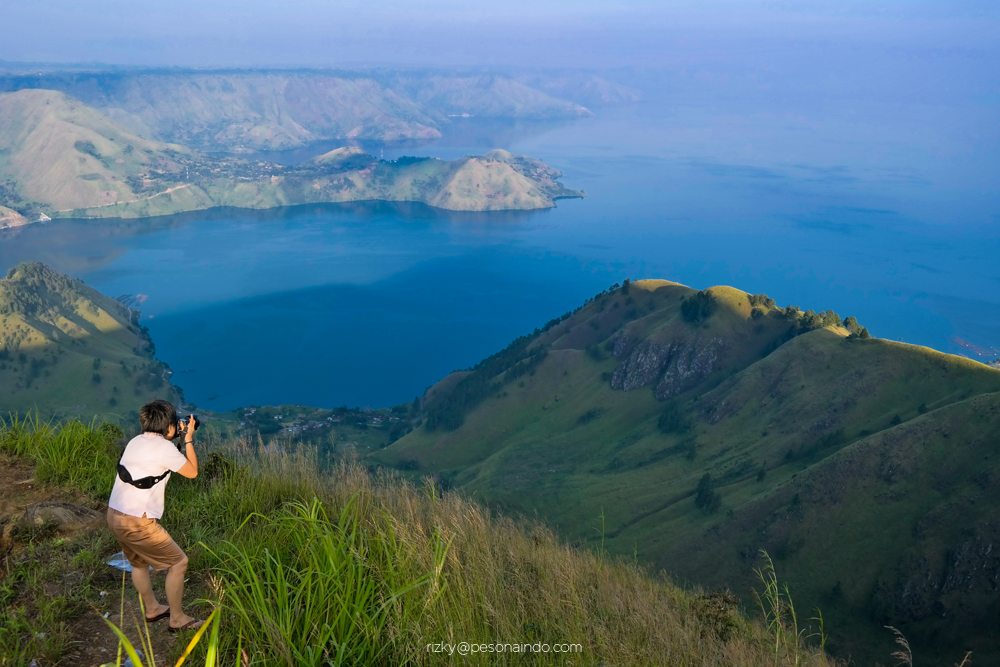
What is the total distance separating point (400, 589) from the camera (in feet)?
19.4

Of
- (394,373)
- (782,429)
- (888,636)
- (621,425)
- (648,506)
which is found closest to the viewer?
(888,636)

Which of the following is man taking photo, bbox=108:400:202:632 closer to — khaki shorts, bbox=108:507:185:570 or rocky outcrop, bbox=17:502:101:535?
khaki shorts, bbox=108:507:185:570

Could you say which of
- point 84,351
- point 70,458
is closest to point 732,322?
point 70,458

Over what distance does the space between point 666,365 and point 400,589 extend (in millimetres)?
125825

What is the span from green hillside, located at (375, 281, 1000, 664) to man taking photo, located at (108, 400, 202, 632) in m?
8.69

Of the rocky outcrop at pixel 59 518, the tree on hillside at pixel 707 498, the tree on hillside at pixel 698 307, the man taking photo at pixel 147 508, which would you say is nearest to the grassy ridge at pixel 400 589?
the man taking photo at pixel 147 508

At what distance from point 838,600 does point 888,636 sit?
4.31 metres

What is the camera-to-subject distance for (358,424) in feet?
486

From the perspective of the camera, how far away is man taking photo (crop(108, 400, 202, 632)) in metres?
6.55

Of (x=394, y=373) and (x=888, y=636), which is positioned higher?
(x=888, y=636)

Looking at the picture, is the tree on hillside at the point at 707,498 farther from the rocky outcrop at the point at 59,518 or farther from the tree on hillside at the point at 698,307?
the rocky outcrop at the point at 59,518

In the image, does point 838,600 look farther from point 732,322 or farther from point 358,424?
point 358,424

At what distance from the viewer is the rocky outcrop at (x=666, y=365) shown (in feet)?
403

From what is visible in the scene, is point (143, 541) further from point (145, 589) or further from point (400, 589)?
point (400, 589)
